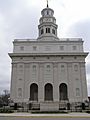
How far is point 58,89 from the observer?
52219 millimetres

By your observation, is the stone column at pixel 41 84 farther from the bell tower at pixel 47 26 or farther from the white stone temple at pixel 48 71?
the bell tower at pixel 47 26

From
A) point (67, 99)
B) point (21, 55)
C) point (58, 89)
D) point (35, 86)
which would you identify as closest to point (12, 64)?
point (21, 55)

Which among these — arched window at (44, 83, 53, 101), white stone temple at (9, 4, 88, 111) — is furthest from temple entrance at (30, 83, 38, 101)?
arched window at (44, 83, 53, 101)

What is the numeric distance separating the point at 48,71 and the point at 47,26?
1512cm

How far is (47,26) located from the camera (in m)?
60.8

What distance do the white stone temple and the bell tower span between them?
2.66 metres

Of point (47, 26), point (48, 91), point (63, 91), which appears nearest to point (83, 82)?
point (63, 91)

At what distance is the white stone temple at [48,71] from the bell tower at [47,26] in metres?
2.66

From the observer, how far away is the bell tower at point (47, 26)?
59269mm

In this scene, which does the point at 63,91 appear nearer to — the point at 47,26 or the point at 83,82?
the point at 83,82

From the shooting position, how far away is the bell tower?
5927cm

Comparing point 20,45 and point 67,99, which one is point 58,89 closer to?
point 67,99

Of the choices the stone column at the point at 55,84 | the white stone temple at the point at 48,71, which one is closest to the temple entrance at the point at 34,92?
the white stone temple at the point at 48,71

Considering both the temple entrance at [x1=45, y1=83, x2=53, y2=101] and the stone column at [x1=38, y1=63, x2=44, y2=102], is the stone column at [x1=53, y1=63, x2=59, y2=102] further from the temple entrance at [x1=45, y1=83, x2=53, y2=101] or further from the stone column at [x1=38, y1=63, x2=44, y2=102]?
the stone column at [x1=38, y1=63, x2=44, y2=102]
